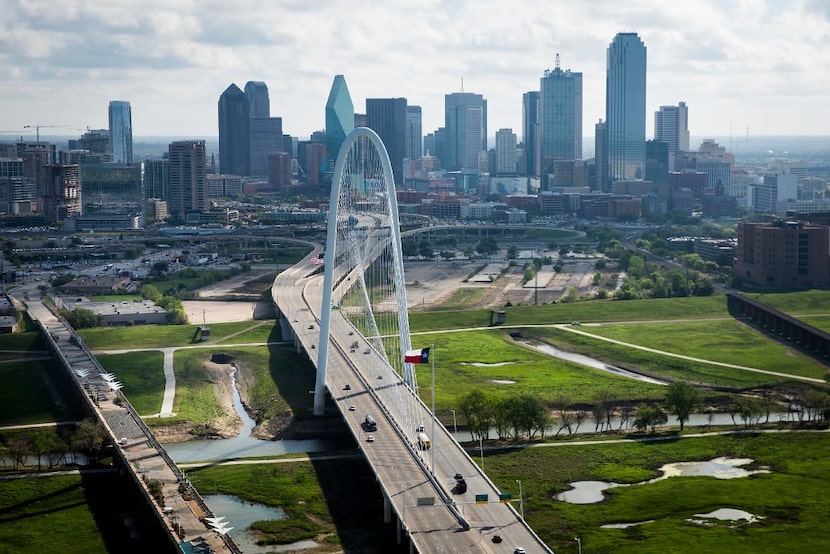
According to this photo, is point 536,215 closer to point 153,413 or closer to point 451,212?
point 451,212

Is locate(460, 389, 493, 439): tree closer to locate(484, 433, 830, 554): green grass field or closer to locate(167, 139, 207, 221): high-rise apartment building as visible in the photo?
locate(484, 433, 830, 554): green grass field

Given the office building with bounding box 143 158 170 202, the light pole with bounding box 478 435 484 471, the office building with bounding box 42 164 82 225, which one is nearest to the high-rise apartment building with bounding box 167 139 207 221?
the office building with bounding box 143 158 170 202

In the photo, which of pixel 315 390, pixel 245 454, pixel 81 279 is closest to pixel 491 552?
pixel 245 454

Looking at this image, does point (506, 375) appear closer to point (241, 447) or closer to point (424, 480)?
point (241, 447)

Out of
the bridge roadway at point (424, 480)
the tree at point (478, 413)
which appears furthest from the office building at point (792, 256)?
the tree at point (478, 413)

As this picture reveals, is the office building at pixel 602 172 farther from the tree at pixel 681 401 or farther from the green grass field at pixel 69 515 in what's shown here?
the green grass field at pixel 69 515
